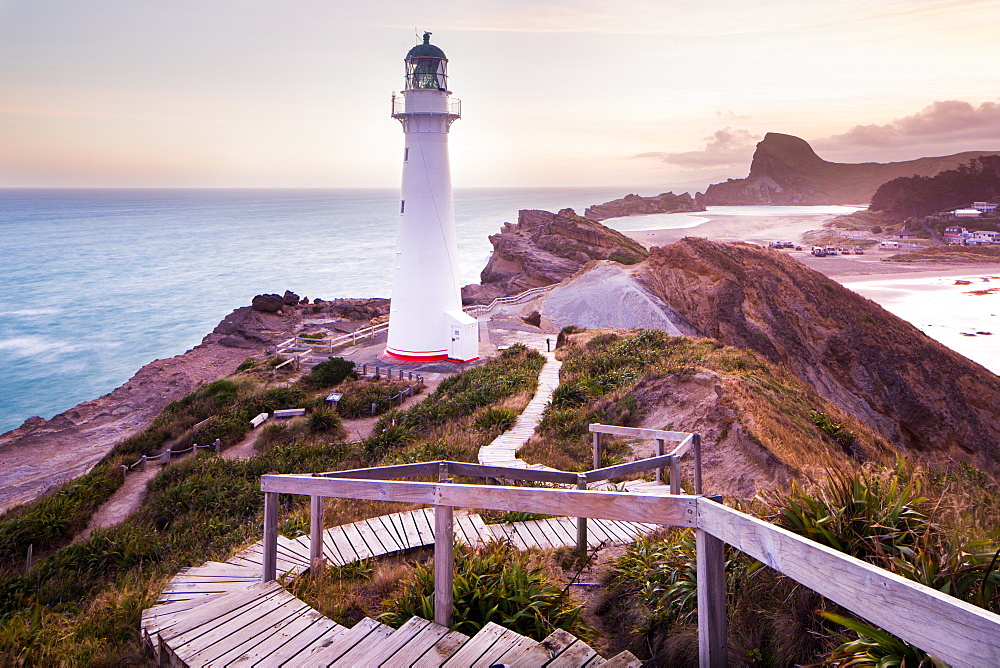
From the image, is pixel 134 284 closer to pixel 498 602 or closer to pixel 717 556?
pixel 498 602

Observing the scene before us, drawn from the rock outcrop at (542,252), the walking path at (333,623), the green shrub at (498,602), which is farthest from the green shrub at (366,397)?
the rock outcrop at (542,252)

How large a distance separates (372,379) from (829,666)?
2115 centimetres

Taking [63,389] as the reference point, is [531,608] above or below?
above

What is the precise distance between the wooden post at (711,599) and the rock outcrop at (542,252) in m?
43.1

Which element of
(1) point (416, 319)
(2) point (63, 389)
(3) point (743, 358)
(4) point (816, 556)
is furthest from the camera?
(2) point (63, 389)

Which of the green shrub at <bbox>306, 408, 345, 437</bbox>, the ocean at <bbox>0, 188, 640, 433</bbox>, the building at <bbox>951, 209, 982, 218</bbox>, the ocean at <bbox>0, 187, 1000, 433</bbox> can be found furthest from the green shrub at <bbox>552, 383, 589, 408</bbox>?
the building at <bbox>951, 209, 982, 218</bbox>

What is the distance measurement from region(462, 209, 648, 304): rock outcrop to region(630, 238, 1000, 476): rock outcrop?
2137cm

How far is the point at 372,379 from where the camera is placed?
76.8 ft

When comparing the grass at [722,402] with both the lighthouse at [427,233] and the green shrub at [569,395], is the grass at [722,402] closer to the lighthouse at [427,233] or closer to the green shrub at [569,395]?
the green shrub at [569,395]

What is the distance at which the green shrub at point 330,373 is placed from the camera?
23078 mm

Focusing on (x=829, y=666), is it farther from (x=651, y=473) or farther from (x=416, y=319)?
(x=416, y=319)

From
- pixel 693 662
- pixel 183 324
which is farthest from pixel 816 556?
pixel 183 324

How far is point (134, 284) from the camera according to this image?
79875 mm

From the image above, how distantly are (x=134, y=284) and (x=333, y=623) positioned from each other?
88.2 m
